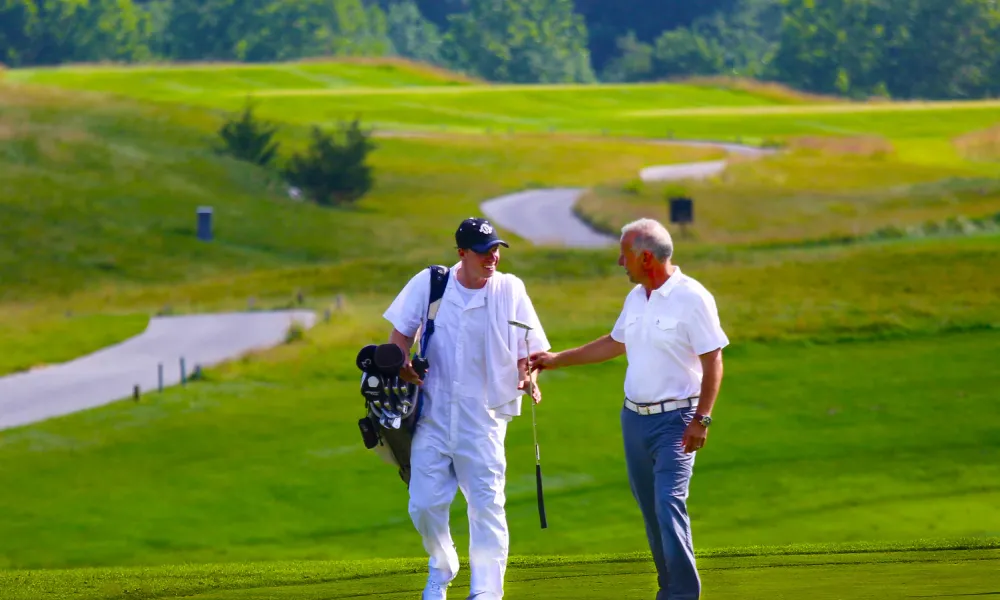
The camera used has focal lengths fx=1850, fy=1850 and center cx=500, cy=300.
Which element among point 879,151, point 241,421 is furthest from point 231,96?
point 241,421

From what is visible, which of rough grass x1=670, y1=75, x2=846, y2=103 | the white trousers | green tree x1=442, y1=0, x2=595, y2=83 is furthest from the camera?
green tree x1=442, y1=0, x2=595, y2=83

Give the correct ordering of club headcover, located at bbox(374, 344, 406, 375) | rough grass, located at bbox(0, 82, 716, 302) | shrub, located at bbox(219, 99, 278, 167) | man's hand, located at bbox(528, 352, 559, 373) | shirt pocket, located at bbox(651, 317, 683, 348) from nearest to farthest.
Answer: shirt pocket, located at bbox(651, 317, 683, 348) < club headcover, located at bbox(374, 344, 406, 375) < man's hand, located at bbox(528, 352, 559, 373) < rough grass, located at bbox(0, 82, 716, 302) < shrub, located at bbox(219, 99, 278, 167)

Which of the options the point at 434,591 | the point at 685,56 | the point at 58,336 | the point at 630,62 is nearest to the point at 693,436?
the point at 434,591

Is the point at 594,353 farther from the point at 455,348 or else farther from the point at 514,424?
the point at 514,424

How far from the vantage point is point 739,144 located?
85.5 metres

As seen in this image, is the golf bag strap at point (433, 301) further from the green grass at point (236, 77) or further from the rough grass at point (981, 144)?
the green grass at point (236, 77)

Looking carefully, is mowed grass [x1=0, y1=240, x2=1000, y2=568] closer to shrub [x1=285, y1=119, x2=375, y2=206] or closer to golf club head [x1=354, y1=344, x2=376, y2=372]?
golf club head [x1=354, y1=344, x2=376, y2=372]

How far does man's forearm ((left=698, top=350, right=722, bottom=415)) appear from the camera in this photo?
332 inches

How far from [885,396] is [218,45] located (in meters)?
87.7

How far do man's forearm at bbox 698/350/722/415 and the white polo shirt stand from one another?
1.9 inches

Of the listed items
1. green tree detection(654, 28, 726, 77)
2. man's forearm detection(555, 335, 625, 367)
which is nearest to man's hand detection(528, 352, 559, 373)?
man's forearm detection(555, 335, 625, 367)

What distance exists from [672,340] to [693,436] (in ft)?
1.50

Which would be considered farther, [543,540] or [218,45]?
[218,45]

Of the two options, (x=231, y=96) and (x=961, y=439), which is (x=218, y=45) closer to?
(x=231, y=96)
